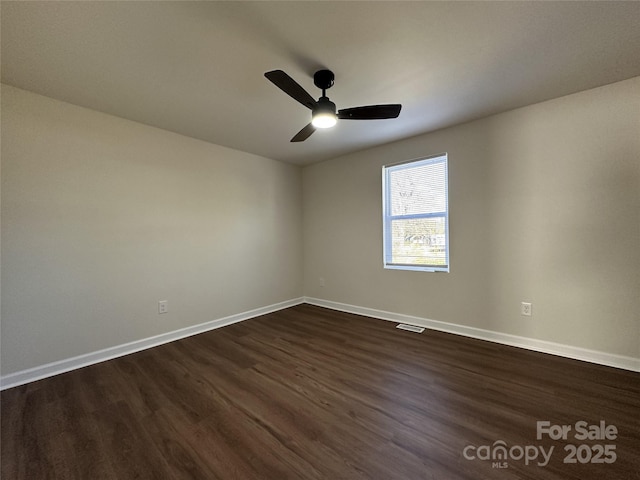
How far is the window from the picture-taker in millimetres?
→ 3111

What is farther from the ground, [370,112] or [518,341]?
[370,112]

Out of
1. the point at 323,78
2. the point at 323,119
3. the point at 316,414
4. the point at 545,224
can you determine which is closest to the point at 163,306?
the point at 316,414

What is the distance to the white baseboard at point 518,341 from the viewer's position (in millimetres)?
2160

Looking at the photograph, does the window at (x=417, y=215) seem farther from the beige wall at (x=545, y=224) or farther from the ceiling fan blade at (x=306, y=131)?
the ceiling fan blade at (x=306, y=131)

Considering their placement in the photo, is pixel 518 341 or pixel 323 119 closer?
pixel 323 119

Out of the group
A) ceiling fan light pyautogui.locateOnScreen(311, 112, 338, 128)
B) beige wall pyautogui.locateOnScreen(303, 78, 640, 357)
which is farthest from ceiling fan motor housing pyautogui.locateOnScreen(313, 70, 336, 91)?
beige wall pyautogui.locateOnScreen(303, 78, 640, 357)

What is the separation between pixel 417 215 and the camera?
130 inches

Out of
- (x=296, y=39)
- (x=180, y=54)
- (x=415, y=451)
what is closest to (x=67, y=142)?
(x=180, y=54)

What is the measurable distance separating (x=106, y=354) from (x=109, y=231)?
120cm

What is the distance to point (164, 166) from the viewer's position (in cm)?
292

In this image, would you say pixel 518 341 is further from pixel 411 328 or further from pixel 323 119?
pixel 323 119

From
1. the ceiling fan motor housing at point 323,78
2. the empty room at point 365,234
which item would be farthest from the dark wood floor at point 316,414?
the ceiling fan motor housing at point 323,78

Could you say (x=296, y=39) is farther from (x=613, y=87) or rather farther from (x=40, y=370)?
(x=40, y=370)

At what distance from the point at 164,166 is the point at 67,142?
31.2 inches
